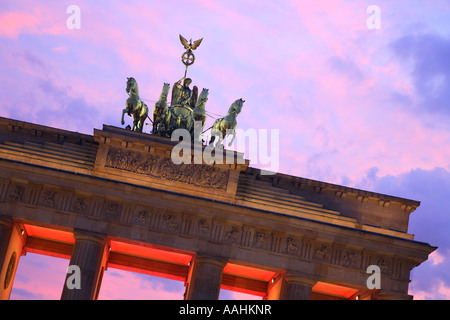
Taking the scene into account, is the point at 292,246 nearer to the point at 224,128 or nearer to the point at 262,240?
the point at 262,240

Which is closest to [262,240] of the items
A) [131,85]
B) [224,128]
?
[224,128]

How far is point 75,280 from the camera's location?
1223 inches

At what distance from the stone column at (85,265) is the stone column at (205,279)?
13.1 ft

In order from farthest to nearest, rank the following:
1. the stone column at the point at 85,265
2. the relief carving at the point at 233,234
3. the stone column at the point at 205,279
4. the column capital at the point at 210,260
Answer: the relief carving at the point at 233,234 → the column capital at the point at 210,260 → the stone column at the point at 205,279 → the stone column at the point at 85,265

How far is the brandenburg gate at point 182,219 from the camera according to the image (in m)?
32.1

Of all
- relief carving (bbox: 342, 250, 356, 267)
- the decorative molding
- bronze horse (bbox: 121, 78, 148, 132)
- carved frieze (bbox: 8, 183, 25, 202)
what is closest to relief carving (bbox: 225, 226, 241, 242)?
the decorative molding

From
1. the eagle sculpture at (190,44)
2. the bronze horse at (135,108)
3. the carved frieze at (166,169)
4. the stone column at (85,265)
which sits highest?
the eagle sculpture at (190,44)

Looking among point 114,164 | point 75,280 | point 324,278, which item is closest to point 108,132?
point 114,164

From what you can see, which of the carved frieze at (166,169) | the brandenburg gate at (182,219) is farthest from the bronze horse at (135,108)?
the carved frieze at (166,169)

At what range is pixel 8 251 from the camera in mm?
32406

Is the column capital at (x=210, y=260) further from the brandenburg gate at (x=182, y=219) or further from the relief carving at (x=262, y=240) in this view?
the relief carving at (x=262, y=240)

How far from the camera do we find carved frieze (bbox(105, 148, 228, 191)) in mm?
33781

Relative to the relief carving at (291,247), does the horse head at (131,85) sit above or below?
above
